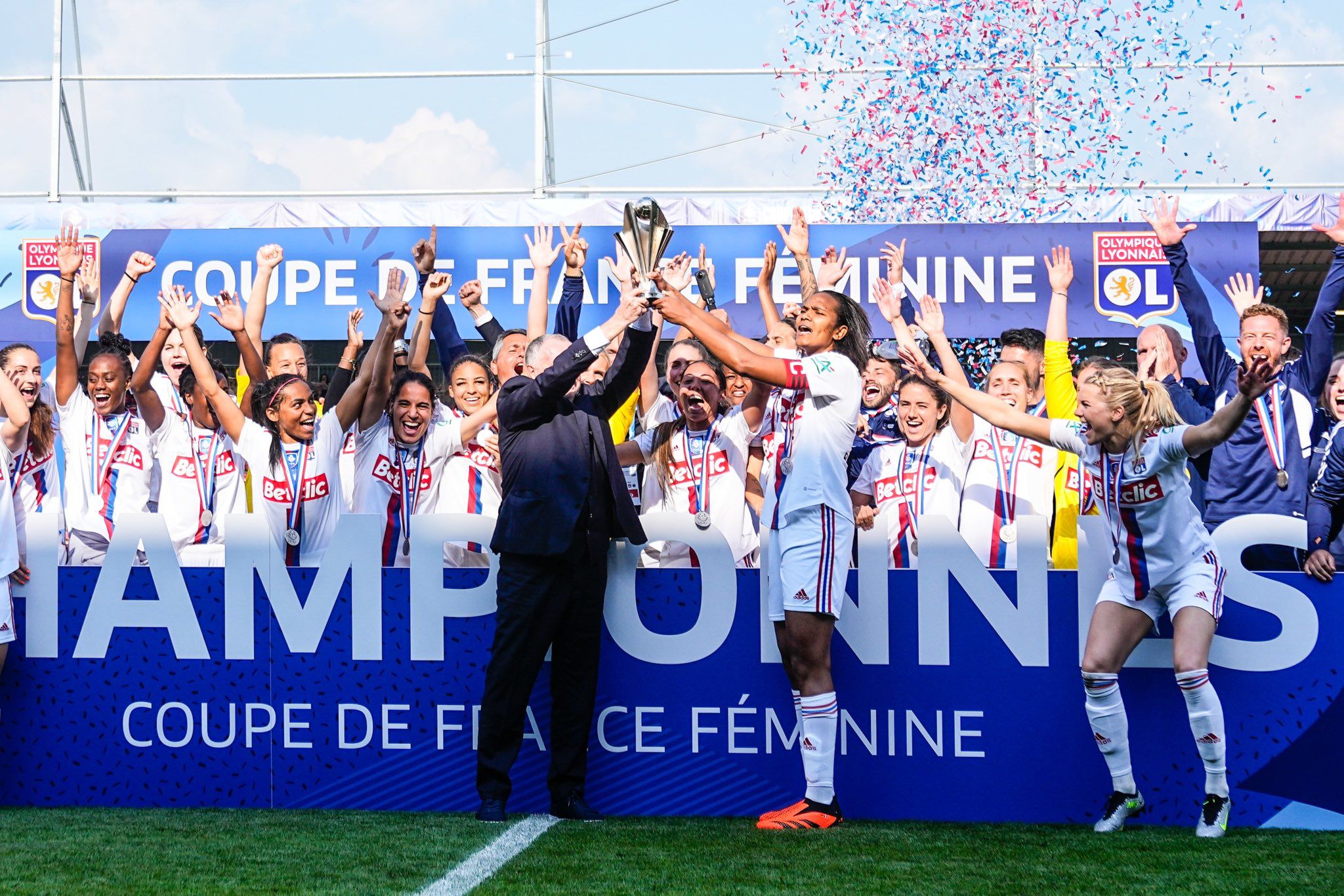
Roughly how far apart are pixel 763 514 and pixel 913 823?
4.03 ft

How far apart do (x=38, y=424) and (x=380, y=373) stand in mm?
1539

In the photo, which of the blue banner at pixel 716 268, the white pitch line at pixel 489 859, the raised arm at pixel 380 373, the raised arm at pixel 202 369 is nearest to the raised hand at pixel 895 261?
the blue banner at pixel 716 268

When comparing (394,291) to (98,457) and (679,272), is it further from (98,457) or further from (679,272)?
(98,457)

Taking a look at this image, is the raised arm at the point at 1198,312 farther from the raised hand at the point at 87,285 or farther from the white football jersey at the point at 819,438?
the raised hand at the point at 87,285

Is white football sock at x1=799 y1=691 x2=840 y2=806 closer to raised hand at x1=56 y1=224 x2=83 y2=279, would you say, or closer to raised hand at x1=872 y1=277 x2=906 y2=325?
raised hand at x1=872 y1=277 x2=906 y2=325

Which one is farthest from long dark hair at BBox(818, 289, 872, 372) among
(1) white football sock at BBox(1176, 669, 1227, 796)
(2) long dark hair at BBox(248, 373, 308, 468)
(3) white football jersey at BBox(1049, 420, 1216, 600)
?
(2) long dark hair at BBox(248, 373, 308, 468)

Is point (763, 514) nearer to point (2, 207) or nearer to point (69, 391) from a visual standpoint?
point (69, 391)

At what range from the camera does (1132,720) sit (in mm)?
4699

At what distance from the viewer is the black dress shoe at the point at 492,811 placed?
4676 millimetres

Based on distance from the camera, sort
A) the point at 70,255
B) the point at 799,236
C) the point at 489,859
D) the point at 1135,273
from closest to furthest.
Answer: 1. the point at 489,859
2. the point at 799,236
3. the point at 70,255
4. the point at 1135,273

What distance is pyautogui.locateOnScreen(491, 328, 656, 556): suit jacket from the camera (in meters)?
4.61

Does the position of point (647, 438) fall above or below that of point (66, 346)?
below

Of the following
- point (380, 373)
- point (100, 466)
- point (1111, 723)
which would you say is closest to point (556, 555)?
point (380, 373)

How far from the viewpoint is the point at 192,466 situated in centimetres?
648
